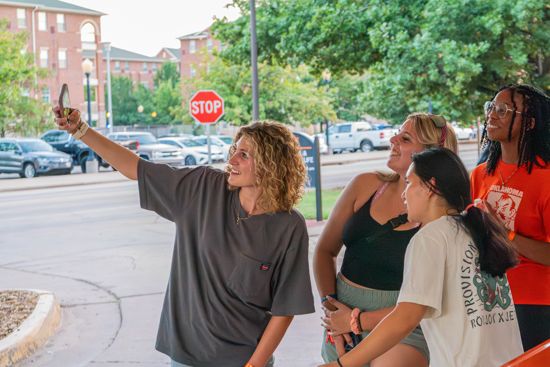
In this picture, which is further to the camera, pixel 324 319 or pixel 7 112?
pixel 7 112

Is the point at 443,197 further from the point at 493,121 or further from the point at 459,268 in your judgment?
the point at 493,121

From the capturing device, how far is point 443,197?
2510mm

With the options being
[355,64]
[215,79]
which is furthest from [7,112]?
[355,64]

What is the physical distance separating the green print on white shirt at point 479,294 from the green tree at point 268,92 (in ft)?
129

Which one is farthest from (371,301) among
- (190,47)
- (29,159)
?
(190,47)

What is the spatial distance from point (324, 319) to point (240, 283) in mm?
439

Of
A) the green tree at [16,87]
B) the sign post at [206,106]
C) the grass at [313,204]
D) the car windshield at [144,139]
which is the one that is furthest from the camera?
the car windshield at [144,139]

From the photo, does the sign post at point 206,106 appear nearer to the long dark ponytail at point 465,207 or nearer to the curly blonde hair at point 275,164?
the curly blonde hair at point 275,164

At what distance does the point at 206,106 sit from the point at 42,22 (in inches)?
2068

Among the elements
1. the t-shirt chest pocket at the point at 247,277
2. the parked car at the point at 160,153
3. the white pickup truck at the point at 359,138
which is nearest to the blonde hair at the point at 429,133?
the t-shirt chest pocket at the point at 247,277

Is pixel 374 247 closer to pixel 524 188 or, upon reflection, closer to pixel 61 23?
pixel 524 188

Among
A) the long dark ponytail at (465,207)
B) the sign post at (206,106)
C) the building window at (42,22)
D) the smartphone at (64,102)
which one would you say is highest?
the building window at (42,22)

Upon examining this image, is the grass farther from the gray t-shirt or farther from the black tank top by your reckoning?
the gray t-shirt

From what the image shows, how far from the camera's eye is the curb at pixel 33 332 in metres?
6.08
